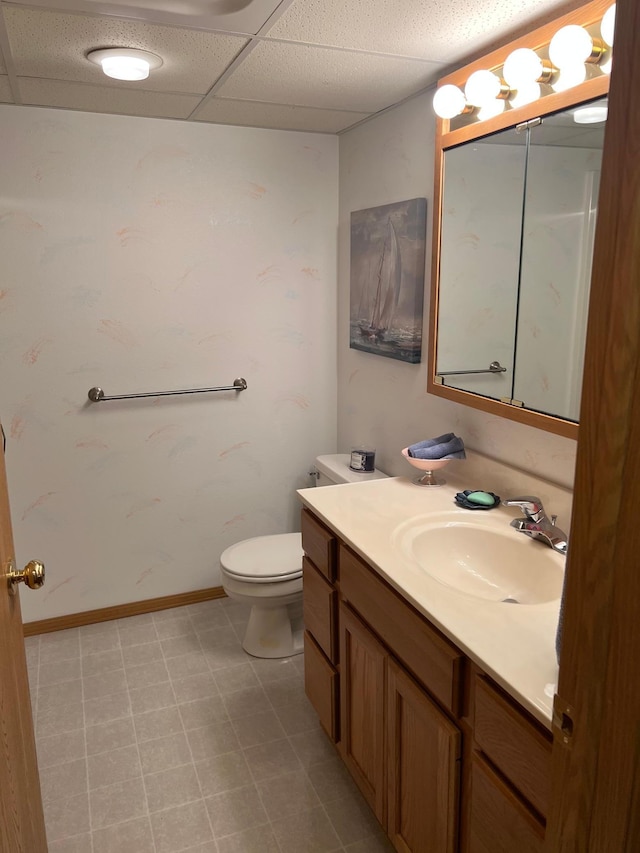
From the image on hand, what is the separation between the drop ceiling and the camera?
4.89 feet

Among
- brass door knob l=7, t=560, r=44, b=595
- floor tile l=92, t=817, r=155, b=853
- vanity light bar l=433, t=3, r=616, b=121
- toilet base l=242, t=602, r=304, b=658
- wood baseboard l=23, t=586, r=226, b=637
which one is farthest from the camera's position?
wood baseboard l=23, t=586, r=226, b=637

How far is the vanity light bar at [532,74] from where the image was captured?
142cm

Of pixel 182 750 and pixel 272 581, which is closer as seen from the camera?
pixel 182 750

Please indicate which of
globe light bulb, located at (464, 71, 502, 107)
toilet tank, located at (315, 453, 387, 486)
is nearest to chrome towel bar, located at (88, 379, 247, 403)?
toilet tank, located at (315, 453, 387, 486)

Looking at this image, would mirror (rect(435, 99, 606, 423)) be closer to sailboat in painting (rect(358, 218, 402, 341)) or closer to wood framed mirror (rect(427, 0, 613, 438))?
wood framed mirror (rect(427, 0, 613, 438))

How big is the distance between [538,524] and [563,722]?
3.02ft

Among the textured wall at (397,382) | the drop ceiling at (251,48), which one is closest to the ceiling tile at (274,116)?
the drop ceiling at (251,48)

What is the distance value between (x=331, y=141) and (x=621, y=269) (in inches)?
96.1

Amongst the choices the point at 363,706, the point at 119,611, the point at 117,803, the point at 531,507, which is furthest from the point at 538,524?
the point at 119,611

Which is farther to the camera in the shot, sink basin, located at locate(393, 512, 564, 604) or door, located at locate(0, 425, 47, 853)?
→ sink basin, located at locate(393, 512, 564, 604)

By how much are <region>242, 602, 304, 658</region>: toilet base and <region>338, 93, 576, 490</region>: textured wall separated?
0.74 m

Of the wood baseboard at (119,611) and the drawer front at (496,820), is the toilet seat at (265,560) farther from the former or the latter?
the drawer front at (496,820)

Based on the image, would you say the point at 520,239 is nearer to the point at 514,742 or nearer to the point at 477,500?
the point at 477,500

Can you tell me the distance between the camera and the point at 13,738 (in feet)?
3.63
